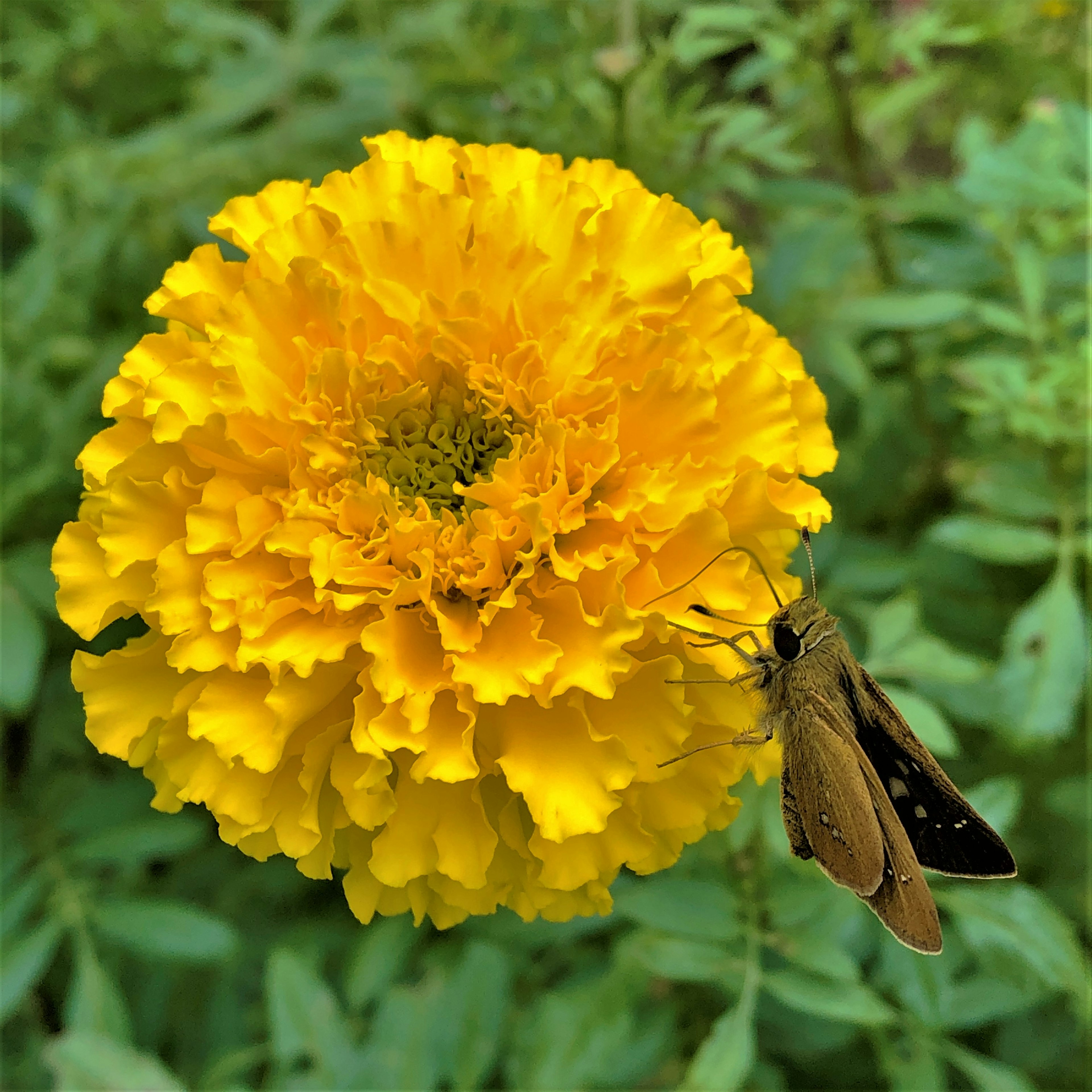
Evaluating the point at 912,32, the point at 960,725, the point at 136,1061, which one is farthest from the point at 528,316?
the point at 960,725

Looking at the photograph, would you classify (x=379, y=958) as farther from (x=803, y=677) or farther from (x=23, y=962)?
(x=803, y=677)

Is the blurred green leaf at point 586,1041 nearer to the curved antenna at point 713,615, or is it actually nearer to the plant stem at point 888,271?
the curved antenna at point 713,615

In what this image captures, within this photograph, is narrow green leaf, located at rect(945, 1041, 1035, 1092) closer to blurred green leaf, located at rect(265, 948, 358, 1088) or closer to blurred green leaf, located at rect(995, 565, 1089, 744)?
blurred green leaf, located at rect(995, 565, 1089, 744)

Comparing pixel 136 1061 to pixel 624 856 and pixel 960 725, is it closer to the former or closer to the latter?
pixel 624 856

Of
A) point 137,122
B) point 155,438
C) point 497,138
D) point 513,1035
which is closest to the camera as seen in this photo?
point 155,438

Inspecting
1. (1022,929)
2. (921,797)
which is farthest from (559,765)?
(1022,929)

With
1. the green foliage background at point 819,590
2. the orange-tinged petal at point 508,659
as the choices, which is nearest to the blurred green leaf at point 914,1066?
the green foliage background at point 819,590
